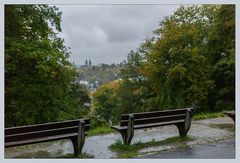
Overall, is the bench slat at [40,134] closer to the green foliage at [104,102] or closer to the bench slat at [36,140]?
the bench slat at [36,140]

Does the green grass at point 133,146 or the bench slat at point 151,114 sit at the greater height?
the bench slat at point 151,114

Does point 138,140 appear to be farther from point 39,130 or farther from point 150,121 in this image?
point 39,130

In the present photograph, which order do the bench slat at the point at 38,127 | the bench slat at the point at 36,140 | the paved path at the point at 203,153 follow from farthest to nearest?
the paved path at the point at 203,153, the bench slat at the point at 38,127, the bench slat at the point at 36,140

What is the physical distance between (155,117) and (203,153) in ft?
6.41

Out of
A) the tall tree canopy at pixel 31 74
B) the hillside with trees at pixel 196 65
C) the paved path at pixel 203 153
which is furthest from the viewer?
the hillside with trees at pixel 196 65

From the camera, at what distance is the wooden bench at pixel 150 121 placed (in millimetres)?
9508

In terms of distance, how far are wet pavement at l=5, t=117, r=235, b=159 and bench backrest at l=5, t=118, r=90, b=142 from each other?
69cm

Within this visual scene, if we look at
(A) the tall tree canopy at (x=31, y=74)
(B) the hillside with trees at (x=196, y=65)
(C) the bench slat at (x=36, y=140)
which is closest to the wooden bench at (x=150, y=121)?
(C) the bench slat at (x=36, y=140)

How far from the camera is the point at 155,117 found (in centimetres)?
1012

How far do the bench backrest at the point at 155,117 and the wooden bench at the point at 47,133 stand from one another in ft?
3.16

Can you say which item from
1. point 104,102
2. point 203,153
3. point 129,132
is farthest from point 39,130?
point 104,102

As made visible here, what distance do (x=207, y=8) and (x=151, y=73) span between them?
9.98 meters

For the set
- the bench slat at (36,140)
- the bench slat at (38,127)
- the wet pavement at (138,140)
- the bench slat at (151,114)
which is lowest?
the wet pavement at (138,140)

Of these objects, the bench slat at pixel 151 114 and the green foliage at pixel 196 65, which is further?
the green foliage at pixel 196 65
